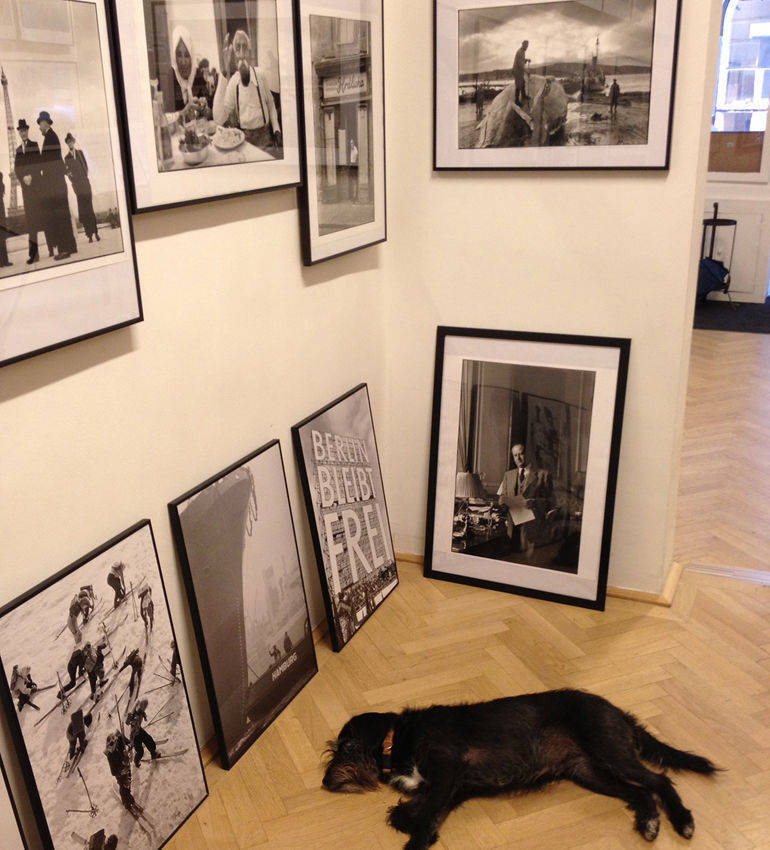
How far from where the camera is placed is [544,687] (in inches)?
111

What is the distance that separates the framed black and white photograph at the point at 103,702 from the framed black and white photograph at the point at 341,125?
118 cm

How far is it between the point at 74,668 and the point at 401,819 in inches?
37.3

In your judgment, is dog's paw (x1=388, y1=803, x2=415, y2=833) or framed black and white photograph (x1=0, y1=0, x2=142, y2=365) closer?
framed black and white photograph (x1=0, y1=0, x2=142, y2=365)

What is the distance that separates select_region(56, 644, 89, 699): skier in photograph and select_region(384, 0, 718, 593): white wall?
184cm

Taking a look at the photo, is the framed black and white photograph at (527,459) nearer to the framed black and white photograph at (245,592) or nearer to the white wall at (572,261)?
the white wall at (572,261)

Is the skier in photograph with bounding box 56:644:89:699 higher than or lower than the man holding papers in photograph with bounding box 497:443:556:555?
higher

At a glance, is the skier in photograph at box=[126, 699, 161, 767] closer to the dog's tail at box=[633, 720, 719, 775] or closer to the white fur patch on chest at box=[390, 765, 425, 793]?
the white fur patch on chest at box=[390, 765, 425, 793]

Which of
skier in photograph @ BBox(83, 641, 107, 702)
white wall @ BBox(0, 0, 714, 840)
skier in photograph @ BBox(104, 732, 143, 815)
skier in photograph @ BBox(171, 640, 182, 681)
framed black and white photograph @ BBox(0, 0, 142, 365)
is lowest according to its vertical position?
skier in photograph @ BBox(104, 732, 143, 815)

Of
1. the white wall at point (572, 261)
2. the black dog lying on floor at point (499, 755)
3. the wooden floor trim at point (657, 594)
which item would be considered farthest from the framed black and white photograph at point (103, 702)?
the wooden floor trim at point (657, 594)

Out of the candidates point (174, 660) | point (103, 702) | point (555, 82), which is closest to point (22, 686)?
point (103, 702)

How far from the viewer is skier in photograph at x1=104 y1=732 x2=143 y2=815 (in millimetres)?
2037

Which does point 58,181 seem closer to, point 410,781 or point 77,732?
point 77,732

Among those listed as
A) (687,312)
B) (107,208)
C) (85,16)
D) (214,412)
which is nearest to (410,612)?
(214,412)

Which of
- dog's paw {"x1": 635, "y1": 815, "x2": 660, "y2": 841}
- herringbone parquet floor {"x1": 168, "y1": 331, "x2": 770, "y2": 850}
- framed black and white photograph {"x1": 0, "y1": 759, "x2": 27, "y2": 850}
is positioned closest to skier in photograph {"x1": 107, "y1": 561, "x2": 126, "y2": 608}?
framed black and white photograph {"x1": 0, "y1": 759, "x2": 27, "y2": 850}
